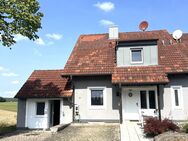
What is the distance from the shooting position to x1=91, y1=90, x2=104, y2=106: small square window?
2045 cm

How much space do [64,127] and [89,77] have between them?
4866 mm

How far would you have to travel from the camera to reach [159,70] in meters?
19.6

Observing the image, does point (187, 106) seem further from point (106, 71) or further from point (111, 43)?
point (111, 43)

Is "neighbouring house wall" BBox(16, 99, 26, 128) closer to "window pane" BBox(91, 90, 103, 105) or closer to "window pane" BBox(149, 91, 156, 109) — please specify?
"window pane" BBox(91, 90, 103, 105)

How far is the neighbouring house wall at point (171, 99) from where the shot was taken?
1914 cm

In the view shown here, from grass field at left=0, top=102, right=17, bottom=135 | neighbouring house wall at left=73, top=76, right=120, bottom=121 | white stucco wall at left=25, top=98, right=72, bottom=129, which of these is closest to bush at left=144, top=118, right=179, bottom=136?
neighbouring house wall at left=73, top=76, right=120, bottom=121

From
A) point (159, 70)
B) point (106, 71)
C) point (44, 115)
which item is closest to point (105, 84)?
point (106, 71)

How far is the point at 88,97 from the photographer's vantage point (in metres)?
20.6

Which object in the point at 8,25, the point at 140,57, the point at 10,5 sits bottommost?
the point at 140,57

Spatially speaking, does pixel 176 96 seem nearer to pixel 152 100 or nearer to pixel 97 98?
pixel 152 100

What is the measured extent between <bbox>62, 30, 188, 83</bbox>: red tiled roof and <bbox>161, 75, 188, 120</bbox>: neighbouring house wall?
882 millimetres

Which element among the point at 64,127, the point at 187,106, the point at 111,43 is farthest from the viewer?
the point at 111,43

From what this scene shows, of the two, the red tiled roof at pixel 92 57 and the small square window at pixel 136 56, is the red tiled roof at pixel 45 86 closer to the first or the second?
the red tiled roof at pixel 92 57

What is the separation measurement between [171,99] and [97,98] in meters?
5.95
